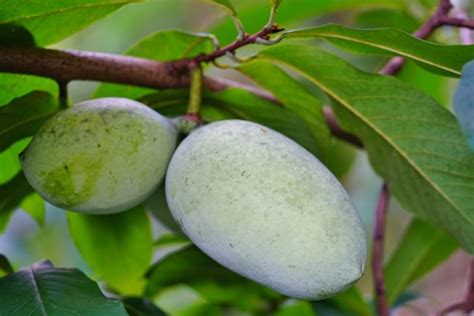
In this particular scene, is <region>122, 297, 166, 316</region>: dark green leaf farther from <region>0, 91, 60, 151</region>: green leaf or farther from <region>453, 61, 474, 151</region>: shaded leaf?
<region>453, 61, 474, 151</region>: shaded leaf

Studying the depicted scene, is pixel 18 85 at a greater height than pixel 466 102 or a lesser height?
lesser

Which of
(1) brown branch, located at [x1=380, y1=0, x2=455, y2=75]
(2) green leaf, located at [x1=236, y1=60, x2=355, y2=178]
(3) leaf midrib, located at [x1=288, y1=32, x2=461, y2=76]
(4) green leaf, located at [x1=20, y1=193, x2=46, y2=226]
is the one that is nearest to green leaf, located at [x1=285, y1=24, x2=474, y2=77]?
(3) leaf midrib, located at [x1=288, y1=32, x2=461, y2=76]

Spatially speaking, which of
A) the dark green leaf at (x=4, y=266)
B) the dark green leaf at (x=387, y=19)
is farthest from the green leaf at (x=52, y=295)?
the dark green leaf at (x=387, y=19)

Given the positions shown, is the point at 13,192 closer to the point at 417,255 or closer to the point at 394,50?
the point at 394,50

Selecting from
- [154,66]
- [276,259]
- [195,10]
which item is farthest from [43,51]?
[195,10]

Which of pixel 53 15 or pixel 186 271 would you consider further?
pixel 186 271

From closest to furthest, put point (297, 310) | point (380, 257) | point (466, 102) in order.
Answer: point (466, 102) → point (380, 257) → point (297, 310)

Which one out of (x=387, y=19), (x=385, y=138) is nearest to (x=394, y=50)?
(x=385, y=138)
